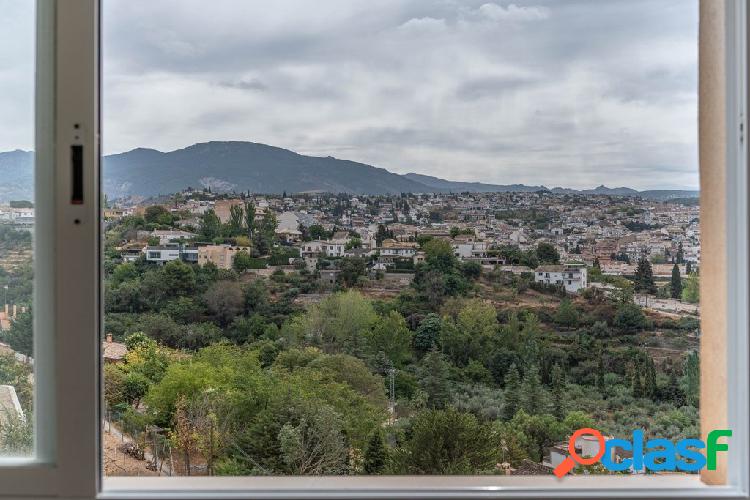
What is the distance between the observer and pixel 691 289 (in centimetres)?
179

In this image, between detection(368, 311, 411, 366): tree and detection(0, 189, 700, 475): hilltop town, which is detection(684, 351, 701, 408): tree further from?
detection(368, 311, 411, 366): tree

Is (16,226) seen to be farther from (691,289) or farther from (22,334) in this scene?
(691,289)

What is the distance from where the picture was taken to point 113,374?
6.60ft

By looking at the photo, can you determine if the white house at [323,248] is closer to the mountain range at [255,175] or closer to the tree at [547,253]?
the mountain range at [255,175]

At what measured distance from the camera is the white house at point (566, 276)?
1893 mm

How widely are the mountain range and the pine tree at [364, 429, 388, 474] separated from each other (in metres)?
0.73

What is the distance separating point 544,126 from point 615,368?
2.38ft

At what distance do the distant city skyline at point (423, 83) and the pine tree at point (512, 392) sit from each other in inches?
22.3

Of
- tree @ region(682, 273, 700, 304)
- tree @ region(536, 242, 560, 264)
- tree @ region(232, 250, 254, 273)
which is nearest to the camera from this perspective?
tree @ region(682, 273, 700, 304)

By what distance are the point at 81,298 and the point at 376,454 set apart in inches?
42.0

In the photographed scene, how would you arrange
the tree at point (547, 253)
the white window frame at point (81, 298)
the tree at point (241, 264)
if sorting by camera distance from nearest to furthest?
the white window frame at point (81, 298) → the tree at point (547, 253) → the tree at point (241, 264)

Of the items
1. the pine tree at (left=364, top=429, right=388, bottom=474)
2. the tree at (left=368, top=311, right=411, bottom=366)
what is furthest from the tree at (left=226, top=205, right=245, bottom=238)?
the pine tree at (left=364, top=429, right=388, bottom=474)

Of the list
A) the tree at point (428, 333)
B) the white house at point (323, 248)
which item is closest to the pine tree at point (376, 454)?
the tree at point (428, 333)

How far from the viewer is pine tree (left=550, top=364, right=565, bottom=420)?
6.27 ft
